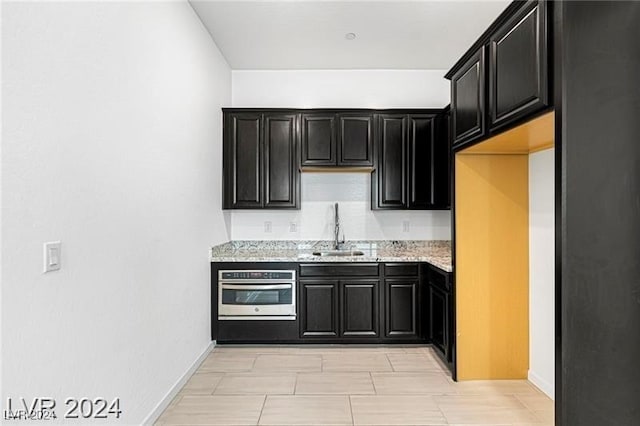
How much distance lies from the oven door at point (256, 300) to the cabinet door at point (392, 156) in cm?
150

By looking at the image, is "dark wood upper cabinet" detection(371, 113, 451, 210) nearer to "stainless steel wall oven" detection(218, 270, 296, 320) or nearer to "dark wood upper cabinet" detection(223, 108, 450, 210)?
"dark wood upper cabinet" detection(223, 108, 450, 210)

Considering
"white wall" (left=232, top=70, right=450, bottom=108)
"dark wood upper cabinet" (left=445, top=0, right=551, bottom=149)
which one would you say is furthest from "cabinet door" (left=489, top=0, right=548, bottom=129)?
"white wall" (left=232, top=70, right=450, bottom=108)

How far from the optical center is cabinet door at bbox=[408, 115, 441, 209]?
425cm

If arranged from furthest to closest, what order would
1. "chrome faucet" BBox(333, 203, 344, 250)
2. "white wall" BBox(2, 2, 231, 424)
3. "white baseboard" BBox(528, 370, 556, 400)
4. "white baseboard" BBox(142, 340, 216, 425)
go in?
"chrome faucet" BBox(333, 203, 344, 250) < "white baseboard" BBox(528, 370, 556, 400) < "white baseboard" BBox(142, 340, 216, 425) < "white wall" BBox(2, 2, 231, 424)

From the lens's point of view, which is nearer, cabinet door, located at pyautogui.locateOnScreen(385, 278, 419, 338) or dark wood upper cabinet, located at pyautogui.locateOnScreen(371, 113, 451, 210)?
cabinet door, located at pyautogui.locateOnScreen(385, 278, 419, 338)

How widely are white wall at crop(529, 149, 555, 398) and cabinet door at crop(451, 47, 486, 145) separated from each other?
0.62 m

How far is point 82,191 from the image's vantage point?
5.86 feet

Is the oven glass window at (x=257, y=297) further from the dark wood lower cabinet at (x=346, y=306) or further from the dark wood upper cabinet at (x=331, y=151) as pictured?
the dark wood upper cabinet at (x=331, y=151)

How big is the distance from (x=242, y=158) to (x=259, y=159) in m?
0.19

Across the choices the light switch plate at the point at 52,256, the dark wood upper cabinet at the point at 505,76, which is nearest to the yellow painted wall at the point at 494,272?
the dark wood upper cabinet at the point at 505,76

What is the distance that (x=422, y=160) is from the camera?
14.0ft

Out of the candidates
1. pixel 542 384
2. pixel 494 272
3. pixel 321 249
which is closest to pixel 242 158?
pixel 321 249

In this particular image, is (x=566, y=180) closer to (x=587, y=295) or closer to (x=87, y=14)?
(x=587, y=295)

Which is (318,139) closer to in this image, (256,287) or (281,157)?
(281,157)
